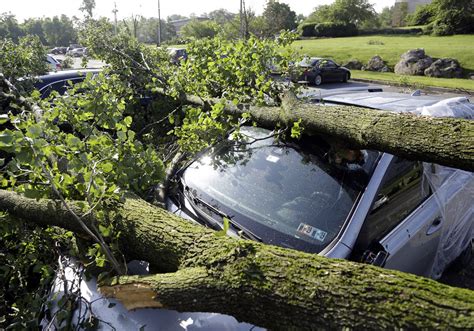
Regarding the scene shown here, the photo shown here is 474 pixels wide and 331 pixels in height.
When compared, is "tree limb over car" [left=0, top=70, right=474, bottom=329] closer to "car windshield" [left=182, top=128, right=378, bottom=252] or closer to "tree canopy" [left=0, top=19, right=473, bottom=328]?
"tree canopy" [left=0, top=19, right=473, bottom=328]

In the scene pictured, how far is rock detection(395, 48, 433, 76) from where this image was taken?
22.9 metres

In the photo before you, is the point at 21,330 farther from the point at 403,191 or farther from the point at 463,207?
the point at 463,207

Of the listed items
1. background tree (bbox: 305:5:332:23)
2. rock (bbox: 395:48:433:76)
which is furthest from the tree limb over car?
background tree (bbox: 305:5:332:23)

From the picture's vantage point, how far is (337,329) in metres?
1.50

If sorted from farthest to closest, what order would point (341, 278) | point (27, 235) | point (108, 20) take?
point (108, 20), point (27, 235), point (341, 278)

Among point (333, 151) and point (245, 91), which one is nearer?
point (333, 151)

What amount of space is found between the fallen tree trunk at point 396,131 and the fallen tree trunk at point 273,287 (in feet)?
3.67

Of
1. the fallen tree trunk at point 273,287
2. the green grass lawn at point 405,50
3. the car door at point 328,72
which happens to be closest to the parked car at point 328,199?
the fallen tree trunk at point 273,287

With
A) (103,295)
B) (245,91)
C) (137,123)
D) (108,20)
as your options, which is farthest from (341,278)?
(108,20)

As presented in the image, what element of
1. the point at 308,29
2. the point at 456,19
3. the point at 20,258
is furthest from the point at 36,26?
the point at 20,258

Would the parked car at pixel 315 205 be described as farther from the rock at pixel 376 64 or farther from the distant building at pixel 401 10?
the distant building at pixel 401 10

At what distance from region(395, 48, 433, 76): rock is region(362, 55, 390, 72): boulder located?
1003mm

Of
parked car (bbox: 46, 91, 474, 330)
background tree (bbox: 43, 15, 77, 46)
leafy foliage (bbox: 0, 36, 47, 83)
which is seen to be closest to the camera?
parked car (bbox: 46, 91, 474, 330)

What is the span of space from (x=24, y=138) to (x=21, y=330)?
3.52ft
